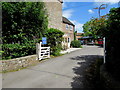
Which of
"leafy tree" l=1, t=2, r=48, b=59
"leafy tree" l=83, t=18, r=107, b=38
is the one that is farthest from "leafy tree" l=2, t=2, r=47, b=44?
"leafy tree" l=83, t=18, r=107, b=38

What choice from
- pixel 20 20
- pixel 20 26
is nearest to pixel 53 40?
pixel 20 26

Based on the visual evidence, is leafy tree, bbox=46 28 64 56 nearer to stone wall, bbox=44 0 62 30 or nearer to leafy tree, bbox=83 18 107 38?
leafy tree, bbox=83 18 107 38

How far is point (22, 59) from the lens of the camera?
5547 mm

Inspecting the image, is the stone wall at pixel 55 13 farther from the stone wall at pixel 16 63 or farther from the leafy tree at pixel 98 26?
the stone wall at pixel 16 63

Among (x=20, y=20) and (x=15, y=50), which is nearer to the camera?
(x=15, y=50)

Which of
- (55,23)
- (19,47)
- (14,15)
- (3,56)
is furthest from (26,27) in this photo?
(55,23)

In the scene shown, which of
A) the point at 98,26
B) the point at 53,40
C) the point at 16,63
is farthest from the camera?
the point at 53,40

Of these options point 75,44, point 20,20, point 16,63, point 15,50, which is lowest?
point 16,63

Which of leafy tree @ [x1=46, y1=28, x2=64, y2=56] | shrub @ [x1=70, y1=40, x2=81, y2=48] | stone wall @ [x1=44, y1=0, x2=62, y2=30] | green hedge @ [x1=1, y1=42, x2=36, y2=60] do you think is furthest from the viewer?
shrub @ [x1=70, y1=40, x2=81, y2=48]

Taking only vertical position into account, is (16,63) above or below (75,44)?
below

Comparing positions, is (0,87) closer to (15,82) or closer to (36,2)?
(15,82)

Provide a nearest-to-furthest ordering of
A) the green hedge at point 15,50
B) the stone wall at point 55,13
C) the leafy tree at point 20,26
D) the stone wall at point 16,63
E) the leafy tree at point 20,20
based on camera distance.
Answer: the stone wall at point 16,63
the green hedge at point 15,50
the leafy tree at point 20,26
the leafy tree at point 20,20
the stone wall at point 55,13

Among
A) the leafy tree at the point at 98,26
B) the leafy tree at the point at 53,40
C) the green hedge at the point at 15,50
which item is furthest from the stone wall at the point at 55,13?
the green hedge at the point at 15,50

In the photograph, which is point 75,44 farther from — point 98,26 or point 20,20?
point 20,20
